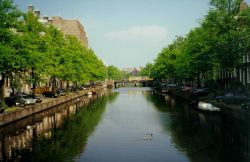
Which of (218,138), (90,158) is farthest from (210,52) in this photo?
(90,158)

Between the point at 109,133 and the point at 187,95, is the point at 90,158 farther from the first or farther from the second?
the point at 187,95

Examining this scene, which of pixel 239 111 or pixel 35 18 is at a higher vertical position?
pixel 35 18

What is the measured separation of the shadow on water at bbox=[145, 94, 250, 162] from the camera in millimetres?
29906

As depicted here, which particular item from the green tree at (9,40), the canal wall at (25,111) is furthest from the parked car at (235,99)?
the green tree at (9,40)

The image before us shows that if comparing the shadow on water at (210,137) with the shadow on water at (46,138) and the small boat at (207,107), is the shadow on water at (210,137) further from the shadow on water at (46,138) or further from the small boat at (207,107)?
the shadow on water at (46,138)

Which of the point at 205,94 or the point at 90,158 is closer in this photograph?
the point at 90,158

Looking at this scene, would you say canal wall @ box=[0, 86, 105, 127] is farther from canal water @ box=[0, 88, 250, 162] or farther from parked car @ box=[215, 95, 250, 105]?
parked car @ box=[215, 95, 250, 105]

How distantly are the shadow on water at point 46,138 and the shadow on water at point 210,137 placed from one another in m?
8.79

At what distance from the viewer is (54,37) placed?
89.4 meters

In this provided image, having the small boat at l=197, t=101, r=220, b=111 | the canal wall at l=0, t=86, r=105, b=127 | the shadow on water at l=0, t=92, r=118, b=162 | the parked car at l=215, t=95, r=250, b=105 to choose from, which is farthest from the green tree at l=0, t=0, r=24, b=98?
the parked car at l=215, t=95, r=250, b=105

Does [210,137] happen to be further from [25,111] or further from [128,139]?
[25,111]

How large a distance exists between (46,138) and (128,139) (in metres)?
7.68

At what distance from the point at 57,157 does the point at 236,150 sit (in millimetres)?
13561

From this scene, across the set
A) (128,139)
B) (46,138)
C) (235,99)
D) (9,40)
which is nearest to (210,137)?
(128,139)
